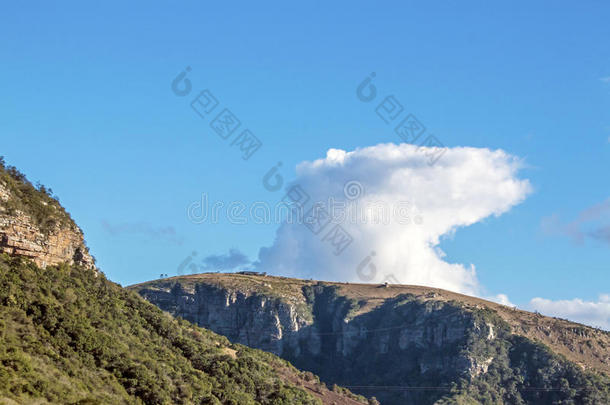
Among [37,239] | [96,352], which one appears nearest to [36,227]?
[37,239]

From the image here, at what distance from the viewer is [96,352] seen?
65.8 metres

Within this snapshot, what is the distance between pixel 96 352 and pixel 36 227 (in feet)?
52.3

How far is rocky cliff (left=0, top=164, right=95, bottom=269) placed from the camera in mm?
69750

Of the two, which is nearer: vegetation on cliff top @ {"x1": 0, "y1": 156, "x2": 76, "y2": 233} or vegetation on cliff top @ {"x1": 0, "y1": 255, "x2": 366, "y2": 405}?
vegetation on cliff top @ {"x1": 0, "y1": 255, "x2": 366, "y2": 405}

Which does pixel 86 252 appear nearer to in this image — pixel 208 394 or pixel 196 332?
pixel 208 394

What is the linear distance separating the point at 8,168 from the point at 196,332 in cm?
4095

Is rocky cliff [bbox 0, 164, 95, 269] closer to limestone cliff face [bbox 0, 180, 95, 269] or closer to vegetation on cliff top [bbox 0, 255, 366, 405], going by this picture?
limestone cliff face [bbox 0, 180, 95, 269]

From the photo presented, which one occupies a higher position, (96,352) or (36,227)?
(36,227)

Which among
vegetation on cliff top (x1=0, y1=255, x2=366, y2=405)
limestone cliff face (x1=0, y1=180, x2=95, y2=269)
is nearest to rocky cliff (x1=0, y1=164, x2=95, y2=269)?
limestone cliff face (x1=0, y1=180, x2=95, y2=269)

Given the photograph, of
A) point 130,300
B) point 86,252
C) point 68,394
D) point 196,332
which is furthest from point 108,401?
point 196,332

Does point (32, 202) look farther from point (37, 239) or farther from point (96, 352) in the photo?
point (96, 352)

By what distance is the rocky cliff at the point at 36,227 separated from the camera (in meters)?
69.8

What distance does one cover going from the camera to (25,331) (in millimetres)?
59594

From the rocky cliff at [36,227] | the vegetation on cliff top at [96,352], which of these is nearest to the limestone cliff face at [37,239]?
the rocky cliff at [36,227]
